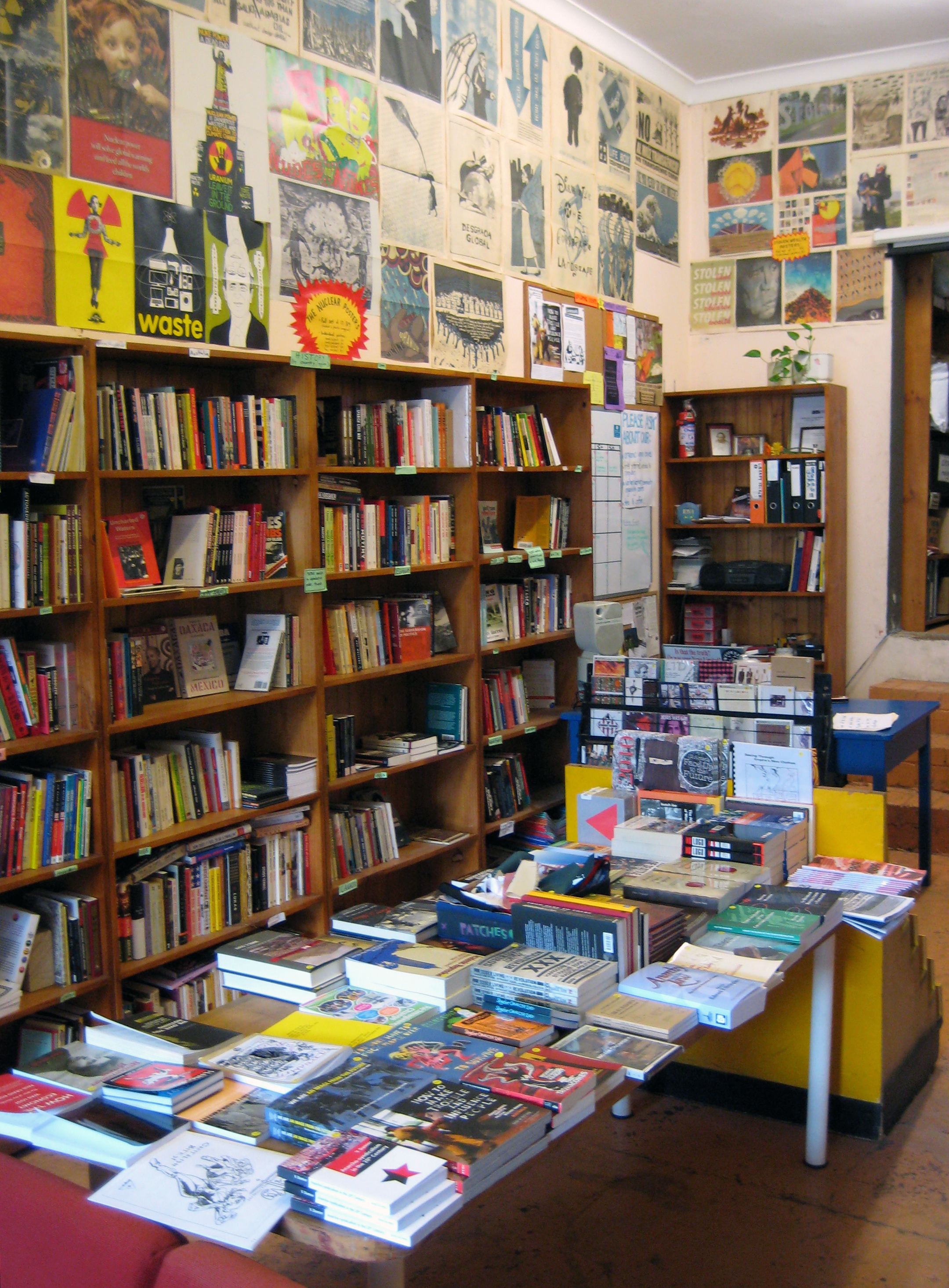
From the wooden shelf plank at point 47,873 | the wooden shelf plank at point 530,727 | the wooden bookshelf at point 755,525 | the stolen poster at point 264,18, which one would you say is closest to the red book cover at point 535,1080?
the wooden shelf plank at point 47,873

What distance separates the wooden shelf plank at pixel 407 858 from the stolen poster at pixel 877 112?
4470mm

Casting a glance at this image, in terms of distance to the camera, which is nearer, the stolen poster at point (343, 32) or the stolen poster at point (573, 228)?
the stolen poster at point (343, 32)

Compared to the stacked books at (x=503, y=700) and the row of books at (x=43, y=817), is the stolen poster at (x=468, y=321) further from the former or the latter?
the row of books at (x=43, y=817)

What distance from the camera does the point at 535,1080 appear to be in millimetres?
1786

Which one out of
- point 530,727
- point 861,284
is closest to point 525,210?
point 861,284

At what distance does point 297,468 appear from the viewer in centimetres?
367

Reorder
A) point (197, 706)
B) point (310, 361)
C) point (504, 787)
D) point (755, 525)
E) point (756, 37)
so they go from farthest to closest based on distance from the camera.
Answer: point (755, 525)
point (756, 37)
point (504, 787)
point (310, 361)
point (197, 706)

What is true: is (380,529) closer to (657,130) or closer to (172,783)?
(172,783)

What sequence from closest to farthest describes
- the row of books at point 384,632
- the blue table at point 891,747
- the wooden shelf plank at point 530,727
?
the row of books at point 384,632
the blue table at point 891,747
the wooden shelf plank at point 530,727

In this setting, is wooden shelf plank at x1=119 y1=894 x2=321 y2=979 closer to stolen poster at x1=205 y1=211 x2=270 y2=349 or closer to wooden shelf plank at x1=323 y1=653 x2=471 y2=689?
wooden shelf plank at x1=323 y1=653 x2=471 y2=689

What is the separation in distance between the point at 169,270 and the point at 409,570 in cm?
131

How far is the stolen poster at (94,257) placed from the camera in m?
3.21

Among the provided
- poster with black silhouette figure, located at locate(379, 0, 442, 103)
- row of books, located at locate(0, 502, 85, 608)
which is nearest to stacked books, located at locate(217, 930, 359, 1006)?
row of books, located at locate(0, 502, 85, 608)

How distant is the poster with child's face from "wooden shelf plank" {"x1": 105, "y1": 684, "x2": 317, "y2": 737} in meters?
1.54
